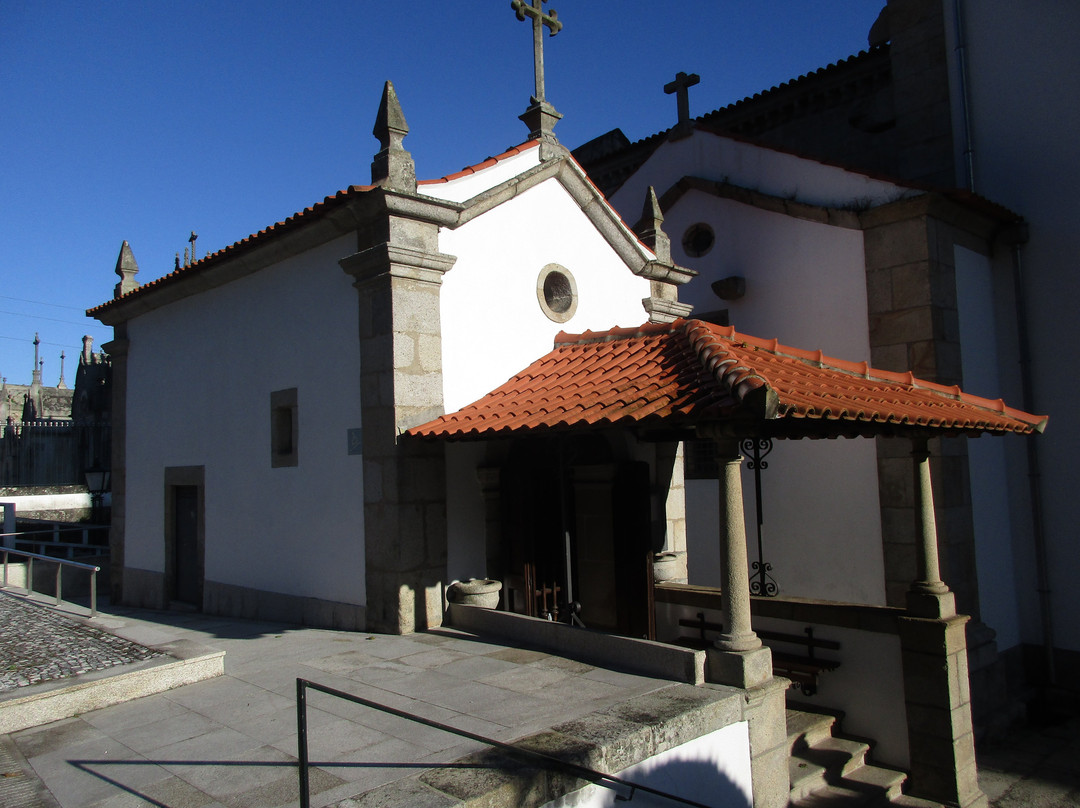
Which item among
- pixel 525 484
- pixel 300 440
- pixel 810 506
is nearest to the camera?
pixel 525 484

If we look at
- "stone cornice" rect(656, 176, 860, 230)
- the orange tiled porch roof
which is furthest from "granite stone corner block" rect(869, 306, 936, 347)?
the orange tiled porch roof

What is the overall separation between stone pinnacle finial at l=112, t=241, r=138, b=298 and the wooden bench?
10233 millimetres

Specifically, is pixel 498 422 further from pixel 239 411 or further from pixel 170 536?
pixel 170 536

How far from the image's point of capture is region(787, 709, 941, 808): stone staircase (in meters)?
6.37

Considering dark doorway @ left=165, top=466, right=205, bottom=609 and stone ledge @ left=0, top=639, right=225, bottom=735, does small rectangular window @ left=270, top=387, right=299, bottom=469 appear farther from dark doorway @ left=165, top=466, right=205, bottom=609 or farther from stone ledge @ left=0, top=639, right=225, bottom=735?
stone ledge @ left=0, top=639, right=225, bottom=735

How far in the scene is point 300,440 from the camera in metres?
8.47

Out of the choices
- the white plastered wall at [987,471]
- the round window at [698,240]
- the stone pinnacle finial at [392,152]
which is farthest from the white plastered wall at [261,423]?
the white plastered wall at [987,471]

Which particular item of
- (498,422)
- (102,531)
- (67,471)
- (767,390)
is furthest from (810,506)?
(67,471)

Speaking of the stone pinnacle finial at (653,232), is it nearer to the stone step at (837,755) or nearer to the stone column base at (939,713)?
the stone column base at (939,713)

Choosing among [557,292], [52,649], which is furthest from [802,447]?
[52,649]

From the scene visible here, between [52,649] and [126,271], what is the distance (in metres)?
7.29

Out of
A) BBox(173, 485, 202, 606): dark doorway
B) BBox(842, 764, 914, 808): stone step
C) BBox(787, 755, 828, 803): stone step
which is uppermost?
BBox(173, 485, 202, 606): dark doorway

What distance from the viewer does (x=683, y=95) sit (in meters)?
12.6

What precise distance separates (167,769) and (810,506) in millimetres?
8286
